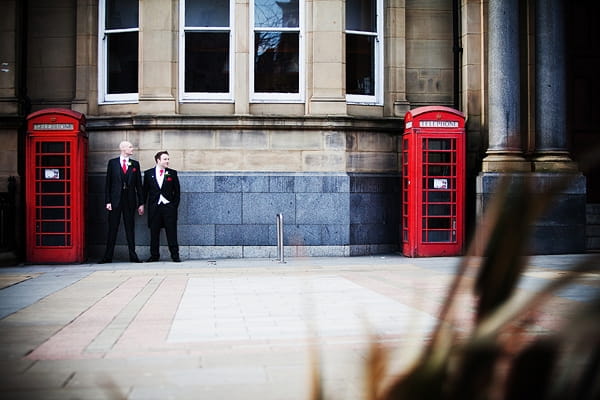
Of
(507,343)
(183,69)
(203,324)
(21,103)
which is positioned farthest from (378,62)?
(507,343)

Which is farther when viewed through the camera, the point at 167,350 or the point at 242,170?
the point at 242,170

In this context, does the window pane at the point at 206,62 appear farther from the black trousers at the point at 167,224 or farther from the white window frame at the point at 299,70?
the black trousers at the point at 167,224

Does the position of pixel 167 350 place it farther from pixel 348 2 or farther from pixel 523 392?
pixel 348 2

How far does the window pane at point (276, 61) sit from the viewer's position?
1446cm

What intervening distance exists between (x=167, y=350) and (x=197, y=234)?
824 centimetres

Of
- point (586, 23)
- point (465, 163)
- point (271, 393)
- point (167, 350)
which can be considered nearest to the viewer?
point (271, 393)

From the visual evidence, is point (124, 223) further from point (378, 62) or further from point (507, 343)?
point (507, 343)

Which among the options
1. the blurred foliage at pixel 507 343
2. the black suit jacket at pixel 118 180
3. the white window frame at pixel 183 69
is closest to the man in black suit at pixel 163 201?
the black suit jacket at pixel 118 180

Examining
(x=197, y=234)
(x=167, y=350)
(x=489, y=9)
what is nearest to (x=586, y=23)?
(x=489, y=9)

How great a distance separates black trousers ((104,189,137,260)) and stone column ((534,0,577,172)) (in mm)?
7643

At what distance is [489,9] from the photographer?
14234 millimetres

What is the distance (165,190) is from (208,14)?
3.71 m

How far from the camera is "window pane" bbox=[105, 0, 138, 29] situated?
48.2 ft

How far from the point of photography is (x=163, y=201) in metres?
13.3
